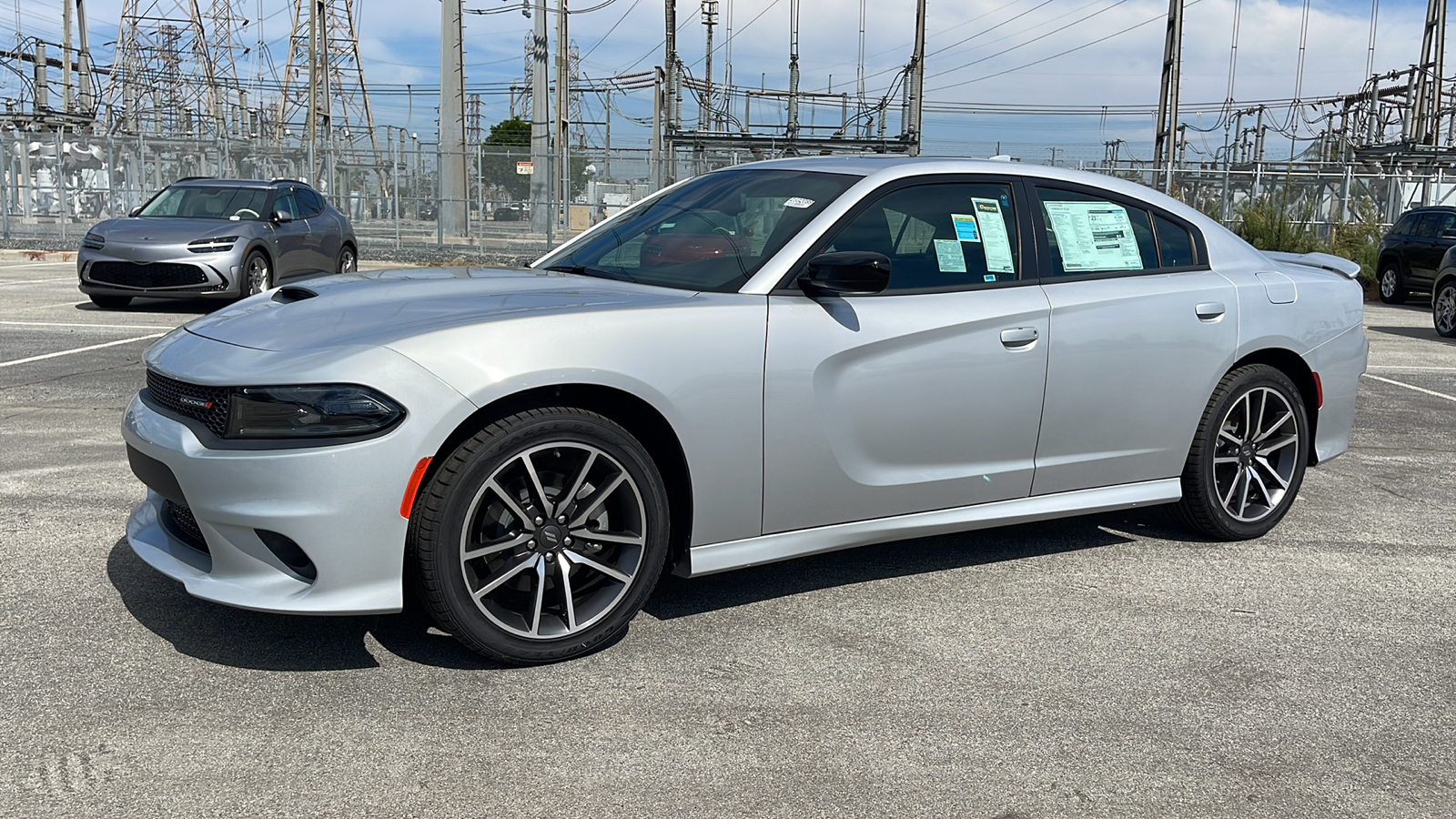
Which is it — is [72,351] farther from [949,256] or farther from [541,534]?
[949,256]

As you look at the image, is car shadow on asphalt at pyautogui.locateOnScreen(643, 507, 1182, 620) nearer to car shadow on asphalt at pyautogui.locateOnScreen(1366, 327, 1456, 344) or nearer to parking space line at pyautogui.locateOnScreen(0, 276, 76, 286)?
car shadow on asphalt at pyautogui.locateOnScreen(1366, 327, 1456, 344)

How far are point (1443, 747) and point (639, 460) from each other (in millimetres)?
2342

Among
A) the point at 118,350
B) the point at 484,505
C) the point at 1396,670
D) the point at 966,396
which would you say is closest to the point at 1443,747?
the point at 1396,670

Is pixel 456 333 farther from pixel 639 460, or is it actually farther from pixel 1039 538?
pixel 1039 538

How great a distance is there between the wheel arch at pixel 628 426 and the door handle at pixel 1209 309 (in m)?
2.36

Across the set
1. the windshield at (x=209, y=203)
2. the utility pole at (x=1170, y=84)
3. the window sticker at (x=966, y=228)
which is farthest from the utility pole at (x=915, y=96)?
the window sticker at (x=966, y=228)

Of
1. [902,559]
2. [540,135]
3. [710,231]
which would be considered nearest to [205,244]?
[710,231]

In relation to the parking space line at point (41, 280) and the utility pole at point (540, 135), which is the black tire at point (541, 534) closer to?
the parking space line at point (41, 280)

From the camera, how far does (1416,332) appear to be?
15820 millimetres

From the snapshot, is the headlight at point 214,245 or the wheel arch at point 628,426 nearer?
the wheel arch at point 628,426

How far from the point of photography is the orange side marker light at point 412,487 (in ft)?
11.2

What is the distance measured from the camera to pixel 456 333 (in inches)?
139

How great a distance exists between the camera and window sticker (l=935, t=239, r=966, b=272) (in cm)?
452

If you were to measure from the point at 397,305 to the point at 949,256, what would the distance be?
1960 millimetres
